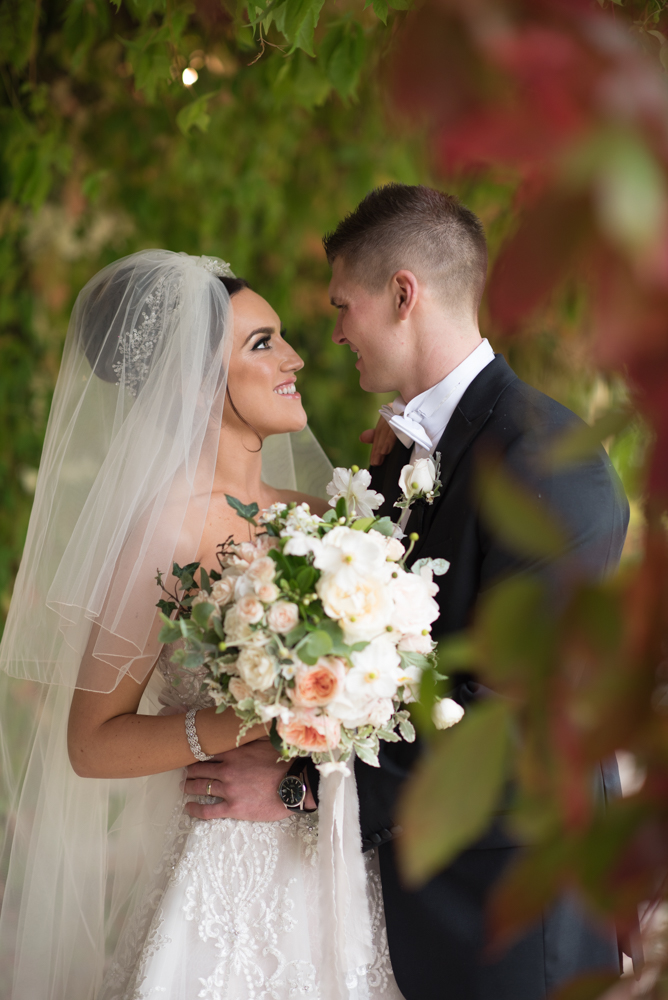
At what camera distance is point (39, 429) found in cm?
359

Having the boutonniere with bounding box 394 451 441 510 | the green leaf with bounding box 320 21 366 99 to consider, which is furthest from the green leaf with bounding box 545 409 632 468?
the green leaf with bounding box 320 21 366 99

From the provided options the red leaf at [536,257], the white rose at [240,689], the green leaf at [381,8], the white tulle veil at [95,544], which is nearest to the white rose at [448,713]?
the white rose at [240,689]

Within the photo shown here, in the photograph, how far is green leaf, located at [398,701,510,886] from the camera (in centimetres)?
32

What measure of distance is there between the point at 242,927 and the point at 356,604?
813 mm

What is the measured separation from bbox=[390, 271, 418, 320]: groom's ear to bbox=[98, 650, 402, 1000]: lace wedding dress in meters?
1.18

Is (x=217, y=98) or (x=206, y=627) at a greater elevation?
(x=217, y=98)

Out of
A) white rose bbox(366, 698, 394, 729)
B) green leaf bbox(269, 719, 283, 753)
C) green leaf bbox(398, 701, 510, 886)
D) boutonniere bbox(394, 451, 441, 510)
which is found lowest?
green leaf bbox(398, 701, 510, 886)

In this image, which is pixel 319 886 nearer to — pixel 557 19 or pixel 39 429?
pixel 557 19

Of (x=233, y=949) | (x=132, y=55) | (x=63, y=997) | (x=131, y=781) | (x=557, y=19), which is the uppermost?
(x=132, y=55)

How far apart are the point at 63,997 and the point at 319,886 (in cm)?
77

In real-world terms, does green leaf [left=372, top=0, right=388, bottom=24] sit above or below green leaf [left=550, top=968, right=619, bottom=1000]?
above

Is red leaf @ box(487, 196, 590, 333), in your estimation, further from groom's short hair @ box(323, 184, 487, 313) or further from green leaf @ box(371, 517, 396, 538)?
groom's short hair @ box(323, 184, 487, 313)

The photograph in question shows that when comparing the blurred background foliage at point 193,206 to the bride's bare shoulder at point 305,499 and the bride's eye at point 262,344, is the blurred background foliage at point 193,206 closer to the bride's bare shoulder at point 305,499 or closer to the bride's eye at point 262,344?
the bride's bare shoulder at point 305,499

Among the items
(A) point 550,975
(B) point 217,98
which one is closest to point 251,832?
(A) point 550,975
